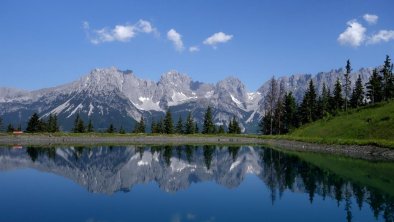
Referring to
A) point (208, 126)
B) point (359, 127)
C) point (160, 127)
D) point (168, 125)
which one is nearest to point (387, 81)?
point (359, 127)

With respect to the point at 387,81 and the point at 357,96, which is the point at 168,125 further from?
the point at 387,81

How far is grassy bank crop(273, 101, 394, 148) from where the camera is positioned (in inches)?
3234

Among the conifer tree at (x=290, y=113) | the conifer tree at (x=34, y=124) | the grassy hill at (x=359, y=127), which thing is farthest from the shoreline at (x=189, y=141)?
the conifer tree at (x=34, y=124)

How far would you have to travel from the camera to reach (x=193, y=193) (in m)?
33.8

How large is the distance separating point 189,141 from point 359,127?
207 ft

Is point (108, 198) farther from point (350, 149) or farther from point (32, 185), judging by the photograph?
point (350, 149)

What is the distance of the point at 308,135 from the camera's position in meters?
111

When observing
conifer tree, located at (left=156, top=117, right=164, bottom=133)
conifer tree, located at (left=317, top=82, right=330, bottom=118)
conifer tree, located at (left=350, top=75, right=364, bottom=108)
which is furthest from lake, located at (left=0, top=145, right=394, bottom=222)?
conifer tree, located at (left=156, top=117, right=164, bottom=133)

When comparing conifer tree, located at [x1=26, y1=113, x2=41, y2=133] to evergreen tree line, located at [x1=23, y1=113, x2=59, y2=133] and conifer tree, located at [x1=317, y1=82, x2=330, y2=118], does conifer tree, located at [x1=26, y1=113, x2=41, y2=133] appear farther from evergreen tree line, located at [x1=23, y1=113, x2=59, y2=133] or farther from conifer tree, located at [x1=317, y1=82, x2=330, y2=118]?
conifer tree, located at [x1=317, y1=82, x2=330, y2=118]

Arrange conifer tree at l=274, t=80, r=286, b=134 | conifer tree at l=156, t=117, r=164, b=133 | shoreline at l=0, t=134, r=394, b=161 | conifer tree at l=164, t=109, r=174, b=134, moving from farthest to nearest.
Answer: conifer tree at l=156, t=117, r=164, b=133 → conifer tree at l=164, t=109, r=174, b=134 → conifer tree at l=274, t=80, r=286, b=134 → shoreline at l=0, t=134, r=394, b=161

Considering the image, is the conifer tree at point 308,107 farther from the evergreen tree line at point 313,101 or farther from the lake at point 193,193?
the lake at point 193,193

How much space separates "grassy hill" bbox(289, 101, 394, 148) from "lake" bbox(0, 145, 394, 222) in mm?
35198

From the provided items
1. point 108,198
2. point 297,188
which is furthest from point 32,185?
point 297,188

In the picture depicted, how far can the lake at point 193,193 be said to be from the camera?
24438mm
